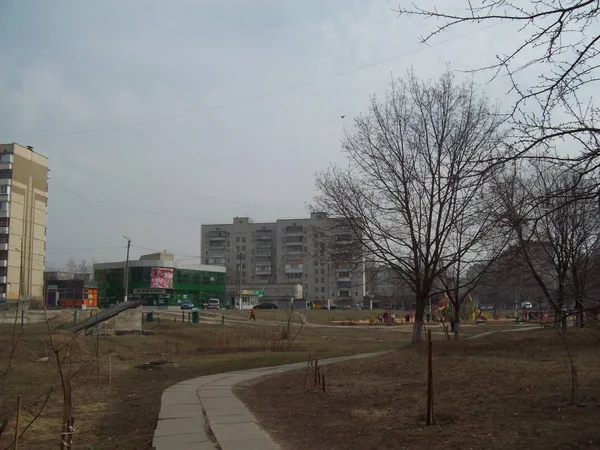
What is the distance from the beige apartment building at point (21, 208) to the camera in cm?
8738

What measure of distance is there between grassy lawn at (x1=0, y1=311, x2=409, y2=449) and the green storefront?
217ft

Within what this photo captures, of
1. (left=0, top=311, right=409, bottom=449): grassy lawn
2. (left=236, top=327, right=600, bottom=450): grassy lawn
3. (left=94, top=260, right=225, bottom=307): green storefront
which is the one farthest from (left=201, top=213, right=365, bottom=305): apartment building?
(left=236, top=327, right=600, bottom=450): grassy lawn

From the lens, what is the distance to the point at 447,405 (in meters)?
9.41

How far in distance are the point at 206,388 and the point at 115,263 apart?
9486cm

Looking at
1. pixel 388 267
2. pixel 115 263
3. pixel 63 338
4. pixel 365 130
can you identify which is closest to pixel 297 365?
pixel 388 267

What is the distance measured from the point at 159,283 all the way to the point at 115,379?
275 ft

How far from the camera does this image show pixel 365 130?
22.9 metres

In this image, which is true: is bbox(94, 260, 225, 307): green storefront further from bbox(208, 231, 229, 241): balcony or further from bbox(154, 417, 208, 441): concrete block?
bbox(154, 417, 208, 441): concrete block

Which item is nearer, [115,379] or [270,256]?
Result: [115,379]

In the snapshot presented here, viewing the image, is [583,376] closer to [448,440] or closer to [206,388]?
[448,440]

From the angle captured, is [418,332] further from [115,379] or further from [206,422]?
[206,422]

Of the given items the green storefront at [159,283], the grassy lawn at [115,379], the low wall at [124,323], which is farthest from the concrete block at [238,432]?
the green storefront at [159,283]

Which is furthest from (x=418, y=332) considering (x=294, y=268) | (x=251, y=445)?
(x=294, y=268)

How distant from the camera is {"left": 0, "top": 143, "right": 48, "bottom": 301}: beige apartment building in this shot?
87375 millimetres
